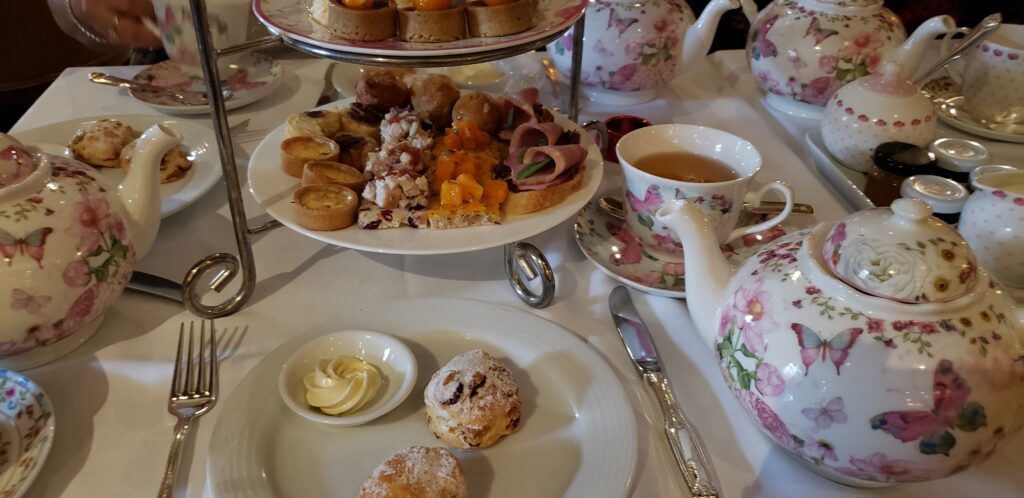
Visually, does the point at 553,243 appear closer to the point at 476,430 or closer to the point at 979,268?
the point at 476,430

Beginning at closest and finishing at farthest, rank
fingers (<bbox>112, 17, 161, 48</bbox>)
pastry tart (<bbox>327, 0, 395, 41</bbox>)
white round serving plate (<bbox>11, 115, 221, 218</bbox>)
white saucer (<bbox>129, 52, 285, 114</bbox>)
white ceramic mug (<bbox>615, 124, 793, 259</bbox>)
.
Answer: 1. pastry tart (<bbox>327, 0, 395, 41</bbox>)
2. white ceramic mug (<bbox>615, 124, 793, 259</bbox>)
3. white round serving plate (<bbox>11, 115, 221, 218</bbox>)
4. white saucer (<bbox>129, 52, 285, 114</bbox>)
5. fingers (<bbox>112, 17, 161, 48</bbox>)

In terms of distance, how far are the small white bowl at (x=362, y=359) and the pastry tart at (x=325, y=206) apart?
0.45ft

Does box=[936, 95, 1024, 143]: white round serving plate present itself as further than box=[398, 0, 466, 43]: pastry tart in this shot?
Yes

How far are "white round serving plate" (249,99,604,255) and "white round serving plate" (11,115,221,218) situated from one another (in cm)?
13

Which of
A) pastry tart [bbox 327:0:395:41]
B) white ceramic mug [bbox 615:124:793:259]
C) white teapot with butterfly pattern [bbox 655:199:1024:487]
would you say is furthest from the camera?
white ceramic mug [bbox 615:124:793:259]

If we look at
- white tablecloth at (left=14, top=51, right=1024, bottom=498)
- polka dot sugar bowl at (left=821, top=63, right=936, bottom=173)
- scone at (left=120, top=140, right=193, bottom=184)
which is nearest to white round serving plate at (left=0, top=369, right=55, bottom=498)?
white tablecloth at (left=14, top=51, right=1024, bottom=498)

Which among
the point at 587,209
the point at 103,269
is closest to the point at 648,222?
the point at 587,209

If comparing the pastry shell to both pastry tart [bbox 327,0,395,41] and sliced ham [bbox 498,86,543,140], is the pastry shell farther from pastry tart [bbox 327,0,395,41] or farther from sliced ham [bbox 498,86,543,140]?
sliced ham [bbox 498,86,543,140]

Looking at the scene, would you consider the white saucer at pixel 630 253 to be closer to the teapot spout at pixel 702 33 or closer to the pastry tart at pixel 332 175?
the pastry tart at pixel 332 175

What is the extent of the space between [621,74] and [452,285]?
600 mm

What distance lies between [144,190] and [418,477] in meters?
0.46

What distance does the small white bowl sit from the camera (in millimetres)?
615

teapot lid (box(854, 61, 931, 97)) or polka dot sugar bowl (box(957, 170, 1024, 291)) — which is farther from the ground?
teapot lid (box(854, 61, 931, 97))

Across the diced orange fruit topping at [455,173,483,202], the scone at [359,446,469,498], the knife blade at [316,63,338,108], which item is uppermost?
the diced orange fruit topping at [455,173,483,202]
